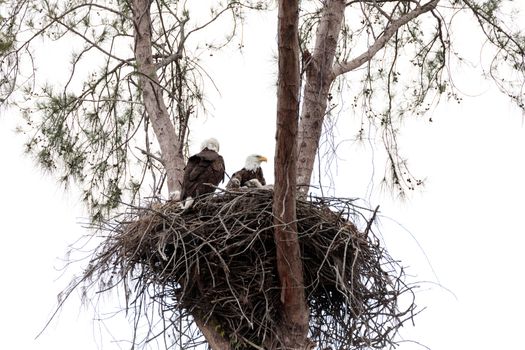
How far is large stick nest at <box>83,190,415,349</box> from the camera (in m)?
6.14

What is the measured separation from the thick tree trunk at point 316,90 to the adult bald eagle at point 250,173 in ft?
0.96

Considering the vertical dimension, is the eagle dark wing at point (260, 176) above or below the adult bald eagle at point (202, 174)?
above

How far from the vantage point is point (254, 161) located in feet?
23.5

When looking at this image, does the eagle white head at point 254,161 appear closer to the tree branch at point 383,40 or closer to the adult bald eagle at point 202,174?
the adult bald eagle at point 202,174

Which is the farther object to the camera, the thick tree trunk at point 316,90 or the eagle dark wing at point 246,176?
the eagle dark wing at point 246,176

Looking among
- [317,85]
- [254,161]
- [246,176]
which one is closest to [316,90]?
[317,85]

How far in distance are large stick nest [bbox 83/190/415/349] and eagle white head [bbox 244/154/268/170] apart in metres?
0.74

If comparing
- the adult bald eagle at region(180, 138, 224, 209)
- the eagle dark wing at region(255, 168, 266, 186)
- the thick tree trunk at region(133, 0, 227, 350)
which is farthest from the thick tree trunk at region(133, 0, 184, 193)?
the eagle dark wing at region(255, 168, 266, 186)

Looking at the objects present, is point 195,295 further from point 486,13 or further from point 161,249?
point 486,13

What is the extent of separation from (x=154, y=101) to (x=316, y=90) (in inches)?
51.3

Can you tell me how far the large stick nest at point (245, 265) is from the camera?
6137 mm

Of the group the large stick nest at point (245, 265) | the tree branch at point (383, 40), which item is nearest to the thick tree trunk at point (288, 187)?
the large stick nest at point (245, 265)

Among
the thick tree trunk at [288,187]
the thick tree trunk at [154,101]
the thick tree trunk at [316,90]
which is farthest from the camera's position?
the thick tree trunk at [154,101]

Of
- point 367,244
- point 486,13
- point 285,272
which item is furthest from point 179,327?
point 486,13
